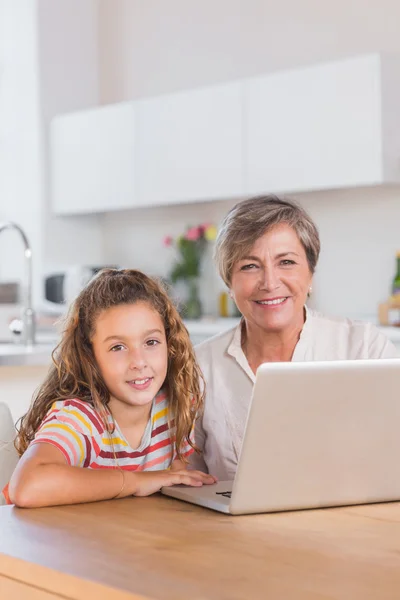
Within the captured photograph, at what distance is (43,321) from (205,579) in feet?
14.5

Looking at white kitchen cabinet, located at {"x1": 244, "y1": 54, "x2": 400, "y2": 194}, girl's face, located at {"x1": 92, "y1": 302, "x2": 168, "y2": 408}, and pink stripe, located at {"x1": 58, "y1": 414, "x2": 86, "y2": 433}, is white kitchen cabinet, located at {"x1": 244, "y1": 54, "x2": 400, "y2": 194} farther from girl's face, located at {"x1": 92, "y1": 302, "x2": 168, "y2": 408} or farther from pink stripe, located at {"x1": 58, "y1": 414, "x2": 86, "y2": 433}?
pink stripe, located at {"x1": 58, "y1": 414, "x2": 86, "y2": 433}

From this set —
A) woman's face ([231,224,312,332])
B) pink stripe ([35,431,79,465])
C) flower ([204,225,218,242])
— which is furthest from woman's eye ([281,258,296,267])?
flower ([204,225,218,242])

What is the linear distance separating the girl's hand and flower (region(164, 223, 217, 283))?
12.3 feet

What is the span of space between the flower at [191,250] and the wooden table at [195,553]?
3880mm

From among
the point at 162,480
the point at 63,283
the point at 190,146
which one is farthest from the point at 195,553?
the point at 63,283

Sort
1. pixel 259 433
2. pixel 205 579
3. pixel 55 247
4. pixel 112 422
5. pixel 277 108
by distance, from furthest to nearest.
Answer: pixel 55 247
pixel 277 108
pixel 112 422
pixel 259 433
pixel 205 579

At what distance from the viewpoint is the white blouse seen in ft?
7.00

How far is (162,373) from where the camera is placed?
1905mm

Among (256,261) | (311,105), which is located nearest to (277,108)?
(311,105)

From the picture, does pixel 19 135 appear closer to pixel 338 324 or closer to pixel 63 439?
pixel 338 324

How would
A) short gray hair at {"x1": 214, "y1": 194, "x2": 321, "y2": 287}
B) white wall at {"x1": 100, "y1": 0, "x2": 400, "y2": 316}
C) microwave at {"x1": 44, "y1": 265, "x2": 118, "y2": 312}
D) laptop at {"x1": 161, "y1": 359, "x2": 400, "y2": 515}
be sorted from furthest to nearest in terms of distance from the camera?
1. microwave at {"x1": 44, "y1": 265, "x2": 118, "y2": 312}
2. white wall at {"x1": 100, "y1": 0, "x2": 400, "y2": 316}
3. short gray hair at {"x1": 214, "y1": 194, "x2": 321, "y2": 287}
4. laptop at {"x1": 161, "y1": 359, "x2": 400, "y2": 515}

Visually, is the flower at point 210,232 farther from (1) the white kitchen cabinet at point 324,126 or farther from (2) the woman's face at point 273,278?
(2) the woman's face at point 273,278

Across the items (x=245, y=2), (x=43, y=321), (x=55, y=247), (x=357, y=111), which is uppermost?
(x=245, y=2)

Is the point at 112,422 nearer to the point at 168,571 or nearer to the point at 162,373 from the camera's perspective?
the point at 162,373
